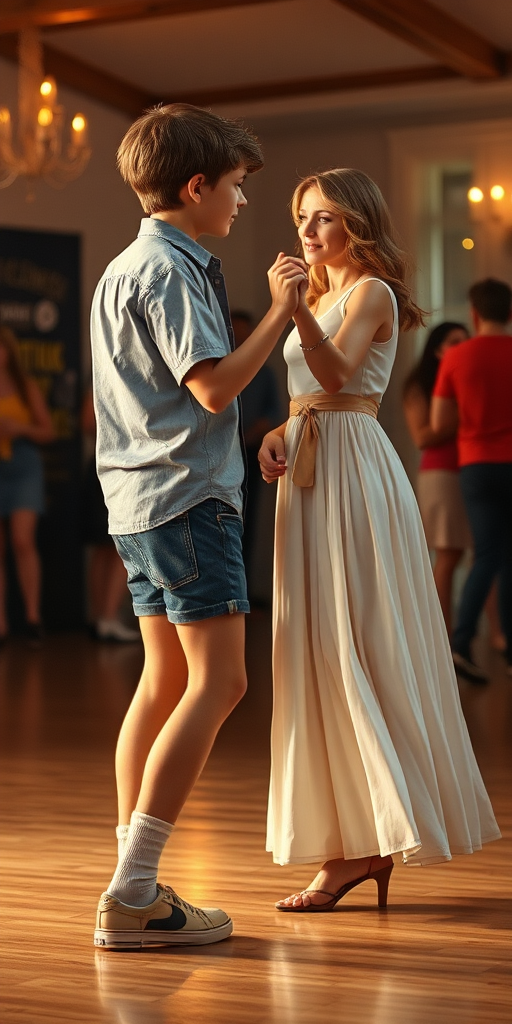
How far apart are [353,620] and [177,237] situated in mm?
751

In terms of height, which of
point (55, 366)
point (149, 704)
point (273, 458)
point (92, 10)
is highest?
point (92, 10)

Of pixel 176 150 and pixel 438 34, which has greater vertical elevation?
pixel 438 34

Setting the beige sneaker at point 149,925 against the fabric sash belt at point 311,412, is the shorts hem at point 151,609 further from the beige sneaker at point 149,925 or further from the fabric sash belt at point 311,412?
the beige sneaker at point 149,925

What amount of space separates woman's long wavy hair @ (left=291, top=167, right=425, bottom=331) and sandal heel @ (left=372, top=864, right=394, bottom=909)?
1082mm

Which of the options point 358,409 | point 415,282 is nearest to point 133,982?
point 358,409

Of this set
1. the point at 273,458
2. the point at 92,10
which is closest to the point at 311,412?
the point at 273,458

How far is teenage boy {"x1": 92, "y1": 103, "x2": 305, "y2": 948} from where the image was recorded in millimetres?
2332

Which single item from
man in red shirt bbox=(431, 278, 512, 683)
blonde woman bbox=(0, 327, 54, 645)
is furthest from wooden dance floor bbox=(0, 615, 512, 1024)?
blonde woman bbox=(0, 327, 54, 645)

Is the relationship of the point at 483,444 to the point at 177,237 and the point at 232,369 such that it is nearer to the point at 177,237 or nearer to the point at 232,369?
the point at 177,237

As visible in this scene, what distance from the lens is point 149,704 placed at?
2.53 metres

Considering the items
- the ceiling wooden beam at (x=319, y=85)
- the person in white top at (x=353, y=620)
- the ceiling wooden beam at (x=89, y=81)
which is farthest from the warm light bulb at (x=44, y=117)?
the person in white top at (x=353, y=620)

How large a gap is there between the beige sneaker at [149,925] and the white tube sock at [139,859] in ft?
0.06

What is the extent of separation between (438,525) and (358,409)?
391cm

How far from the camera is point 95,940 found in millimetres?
2396
